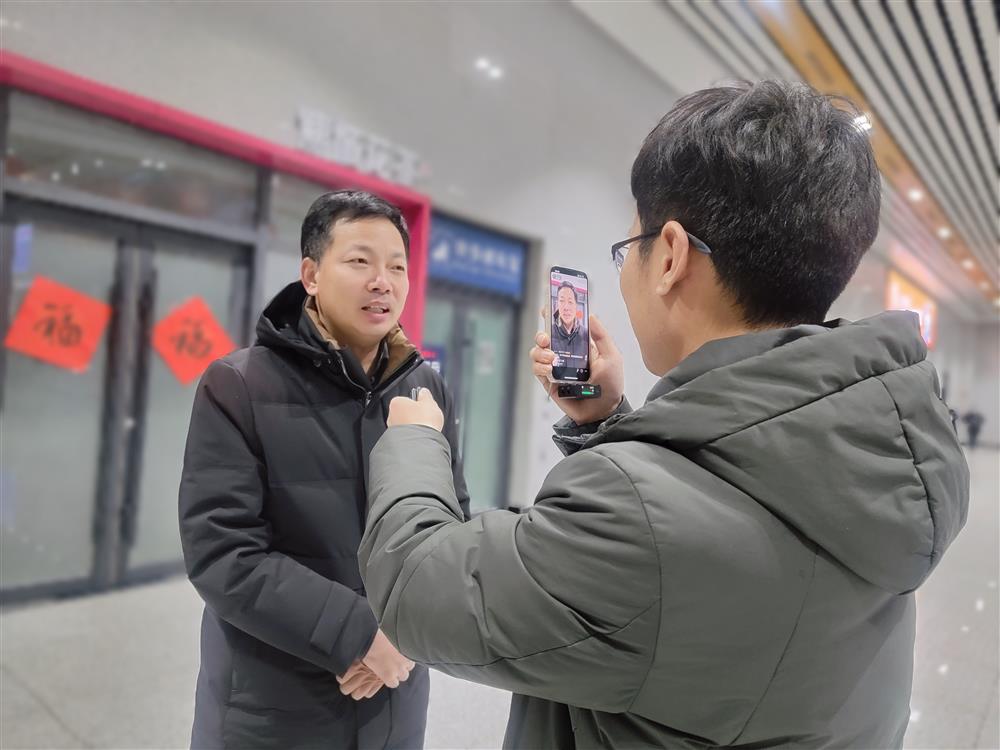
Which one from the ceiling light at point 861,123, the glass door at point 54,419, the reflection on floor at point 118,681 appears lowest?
the reflection on floor at point 118,681

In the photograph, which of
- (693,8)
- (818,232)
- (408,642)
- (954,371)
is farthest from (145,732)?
(954,371)

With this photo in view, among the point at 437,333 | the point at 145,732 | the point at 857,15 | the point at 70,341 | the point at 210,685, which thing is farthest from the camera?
the point at 857,15

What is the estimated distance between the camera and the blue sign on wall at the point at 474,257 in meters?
3.41

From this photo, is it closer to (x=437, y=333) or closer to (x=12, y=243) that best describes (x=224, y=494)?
(x=437, y=333)

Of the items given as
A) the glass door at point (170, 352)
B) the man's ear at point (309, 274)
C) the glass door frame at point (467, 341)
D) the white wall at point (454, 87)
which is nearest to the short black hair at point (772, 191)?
the white wall at point (454, 87)

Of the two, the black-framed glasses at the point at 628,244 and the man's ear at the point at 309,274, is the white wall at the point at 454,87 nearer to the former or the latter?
the black-framed glasses at the point at 628,244

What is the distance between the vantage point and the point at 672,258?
2.26ft

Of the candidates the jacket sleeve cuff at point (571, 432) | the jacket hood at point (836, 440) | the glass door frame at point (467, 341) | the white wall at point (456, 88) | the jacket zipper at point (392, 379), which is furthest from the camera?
the glass door frame at point (467, 341)

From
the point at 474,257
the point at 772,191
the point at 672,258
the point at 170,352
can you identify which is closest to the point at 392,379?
the point at 170,352

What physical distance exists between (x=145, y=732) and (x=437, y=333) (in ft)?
4.87

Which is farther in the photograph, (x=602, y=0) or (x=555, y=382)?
(x=602, y=0)

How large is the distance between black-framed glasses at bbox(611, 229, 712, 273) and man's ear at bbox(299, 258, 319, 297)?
1.78 feet

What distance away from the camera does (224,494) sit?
1.00 meters

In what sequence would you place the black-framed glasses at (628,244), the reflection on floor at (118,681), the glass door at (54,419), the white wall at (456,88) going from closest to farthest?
the black-framed glasses at (628,244), the reflection on floor at (118,681), the white wall at (456,88), the glass door at (54,419)
